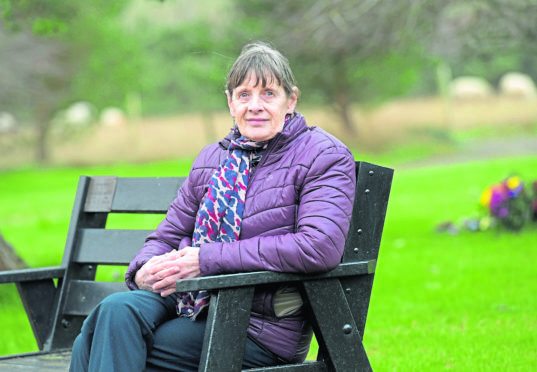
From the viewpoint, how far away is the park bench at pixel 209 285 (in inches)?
105

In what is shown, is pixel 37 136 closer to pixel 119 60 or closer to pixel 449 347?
pixel 119 60

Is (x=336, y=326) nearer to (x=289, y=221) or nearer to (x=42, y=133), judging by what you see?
(x=289, y=221)

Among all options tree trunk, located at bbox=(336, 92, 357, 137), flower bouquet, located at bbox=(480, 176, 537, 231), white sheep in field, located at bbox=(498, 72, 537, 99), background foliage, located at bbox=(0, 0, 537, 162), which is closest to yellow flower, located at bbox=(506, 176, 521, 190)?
flower bouquet, located at bbox=(480, 176, 537, 231)

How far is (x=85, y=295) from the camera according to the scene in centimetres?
401

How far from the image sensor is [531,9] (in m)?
9.41

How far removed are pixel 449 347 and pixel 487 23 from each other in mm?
6203

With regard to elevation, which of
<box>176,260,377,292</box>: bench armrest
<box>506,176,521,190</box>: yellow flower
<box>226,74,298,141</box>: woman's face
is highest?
<box>226,74,298,141</box>: woman's face

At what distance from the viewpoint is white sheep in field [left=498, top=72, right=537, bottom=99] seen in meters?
48.9

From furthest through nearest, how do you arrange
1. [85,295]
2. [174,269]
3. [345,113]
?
[345,113] < [85,295] < [174,269]

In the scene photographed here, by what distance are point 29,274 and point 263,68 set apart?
1.59 meters

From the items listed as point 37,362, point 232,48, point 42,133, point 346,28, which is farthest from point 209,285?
point 42,133

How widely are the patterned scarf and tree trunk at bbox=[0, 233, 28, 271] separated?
385 centimetres

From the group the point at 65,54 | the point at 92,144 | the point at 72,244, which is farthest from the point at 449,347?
the point at 92,144

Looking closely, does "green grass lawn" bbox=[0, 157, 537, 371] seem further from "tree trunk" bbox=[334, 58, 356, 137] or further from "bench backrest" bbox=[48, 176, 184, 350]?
"tree trunk" bbox=[334, 58, 356, 137]
